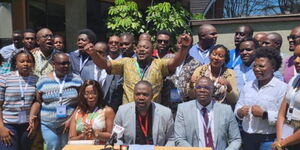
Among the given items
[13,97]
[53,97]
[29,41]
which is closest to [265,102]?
[53,97]

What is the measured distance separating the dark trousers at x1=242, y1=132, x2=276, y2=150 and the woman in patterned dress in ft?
4.97

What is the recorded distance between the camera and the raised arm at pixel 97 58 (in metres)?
3.86

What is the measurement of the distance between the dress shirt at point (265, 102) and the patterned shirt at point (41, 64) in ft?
8.69

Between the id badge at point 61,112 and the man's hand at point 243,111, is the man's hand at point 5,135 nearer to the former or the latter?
the id badge at point 61,112

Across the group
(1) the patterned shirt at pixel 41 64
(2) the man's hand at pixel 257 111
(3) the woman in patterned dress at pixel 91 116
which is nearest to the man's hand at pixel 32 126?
(3) the woman in patterned dress at pixel 91 116

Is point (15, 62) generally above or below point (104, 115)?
above

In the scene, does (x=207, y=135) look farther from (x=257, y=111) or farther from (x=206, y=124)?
(x=257, y=111)

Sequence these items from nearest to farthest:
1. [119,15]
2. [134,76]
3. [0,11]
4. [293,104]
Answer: [293,104], [134,76], [119,15], [0,11]

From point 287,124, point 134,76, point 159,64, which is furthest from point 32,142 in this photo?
→ point 287,124

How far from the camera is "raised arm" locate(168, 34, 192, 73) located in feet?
12.5

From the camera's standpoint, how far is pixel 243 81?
4.21 metres

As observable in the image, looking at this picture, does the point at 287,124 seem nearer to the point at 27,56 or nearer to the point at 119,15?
the point at 27,56

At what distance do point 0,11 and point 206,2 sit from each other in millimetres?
5485

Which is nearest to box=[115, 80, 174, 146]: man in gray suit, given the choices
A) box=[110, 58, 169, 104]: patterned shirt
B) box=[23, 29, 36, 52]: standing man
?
box=[110, 58, 169, 104]: patterned shirt
